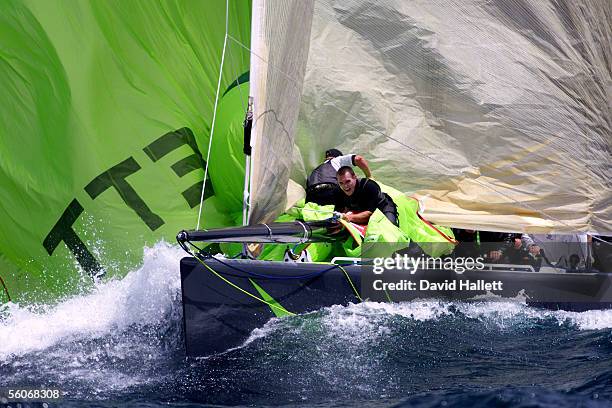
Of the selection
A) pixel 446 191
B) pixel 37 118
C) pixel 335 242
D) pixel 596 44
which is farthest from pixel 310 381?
pixel 37 118

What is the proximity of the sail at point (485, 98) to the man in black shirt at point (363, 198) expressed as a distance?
0.21m

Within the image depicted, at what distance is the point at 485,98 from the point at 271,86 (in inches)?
45.3

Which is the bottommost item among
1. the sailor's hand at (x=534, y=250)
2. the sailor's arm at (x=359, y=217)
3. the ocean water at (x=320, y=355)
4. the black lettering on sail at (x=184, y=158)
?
the ocean water at (x=320, y=355)

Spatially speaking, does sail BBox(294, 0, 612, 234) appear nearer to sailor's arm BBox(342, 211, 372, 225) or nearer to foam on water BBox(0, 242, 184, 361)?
sailor's arm BBox(342, 211, 372, 225)

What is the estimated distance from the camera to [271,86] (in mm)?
4914

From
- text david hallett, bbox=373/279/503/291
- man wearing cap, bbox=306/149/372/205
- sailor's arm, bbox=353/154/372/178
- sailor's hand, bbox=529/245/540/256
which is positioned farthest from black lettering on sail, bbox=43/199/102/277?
sailor's hand, bbox=529/245/540/256

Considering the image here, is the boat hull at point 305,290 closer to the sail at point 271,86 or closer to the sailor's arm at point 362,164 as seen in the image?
the sail at point 271,86

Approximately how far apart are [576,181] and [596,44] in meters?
0.72

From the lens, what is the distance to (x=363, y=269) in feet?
15.3

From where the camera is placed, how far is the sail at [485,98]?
15.7 ft

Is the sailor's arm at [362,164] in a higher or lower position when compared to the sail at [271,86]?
lower

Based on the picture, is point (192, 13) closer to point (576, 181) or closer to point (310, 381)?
point (576, 181)

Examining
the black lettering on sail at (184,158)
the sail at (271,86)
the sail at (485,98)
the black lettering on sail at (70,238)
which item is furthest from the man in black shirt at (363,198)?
the black lettering on sail at (70,238)

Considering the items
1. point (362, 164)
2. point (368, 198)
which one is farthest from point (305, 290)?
point (362, 164)
